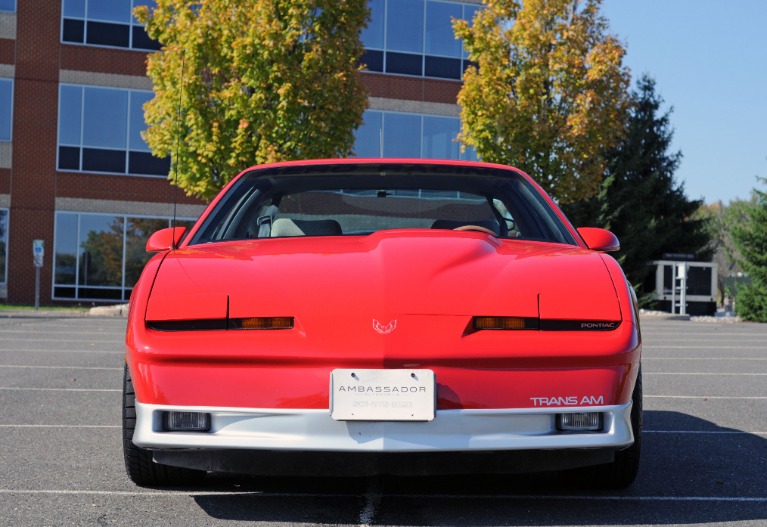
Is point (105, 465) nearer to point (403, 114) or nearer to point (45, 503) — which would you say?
point (45, 503)

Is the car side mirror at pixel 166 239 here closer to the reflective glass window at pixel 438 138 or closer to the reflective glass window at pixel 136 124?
the reflective glass window at pixel 136 124

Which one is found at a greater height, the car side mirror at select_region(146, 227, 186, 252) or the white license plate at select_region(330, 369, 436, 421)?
the car side mirror at select_region(146, 227, 186, 252)

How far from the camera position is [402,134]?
3491 centimetres

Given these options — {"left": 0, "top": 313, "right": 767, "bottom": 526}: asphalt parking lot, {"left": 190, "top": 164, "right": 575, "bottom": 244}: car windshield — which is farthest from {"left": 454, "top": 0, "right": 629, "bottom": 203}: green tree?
{"left": 190, "top": 164, "right": 575, "bottom": 244}: car windshield

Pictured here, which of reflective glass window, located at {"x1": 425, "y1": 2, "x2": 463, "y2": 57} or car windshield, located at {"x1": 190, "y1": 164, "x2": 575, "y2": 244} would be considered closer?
car windshield, located at {"x1": 190, "y1": 164, "x2": 575, "y2": 244}

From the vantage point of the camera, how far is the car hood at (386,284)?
4.04 m

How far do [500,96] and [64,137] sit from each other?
1250 centimetres

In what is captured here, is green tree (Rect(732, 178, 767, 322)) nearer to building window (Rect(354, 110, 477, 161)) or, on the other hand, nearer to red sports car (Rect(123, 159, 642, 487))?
building window (Rect(354, 110, 477, 161))

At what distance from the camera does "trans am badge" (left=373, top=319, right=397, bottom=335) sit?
12.9 ft

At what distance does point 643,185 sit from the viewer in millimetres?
38031

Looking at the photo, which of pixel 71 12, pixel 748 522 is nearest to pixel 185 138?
pixel 71 12

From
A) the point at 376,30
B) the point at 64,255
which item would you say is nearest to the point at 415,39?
the point at 376,30

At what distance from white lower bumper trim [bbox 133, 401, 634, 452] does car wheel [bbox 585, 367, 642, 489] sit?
46cm

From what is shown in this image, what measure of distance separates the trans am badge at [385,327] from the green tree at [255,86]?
19.9 m
